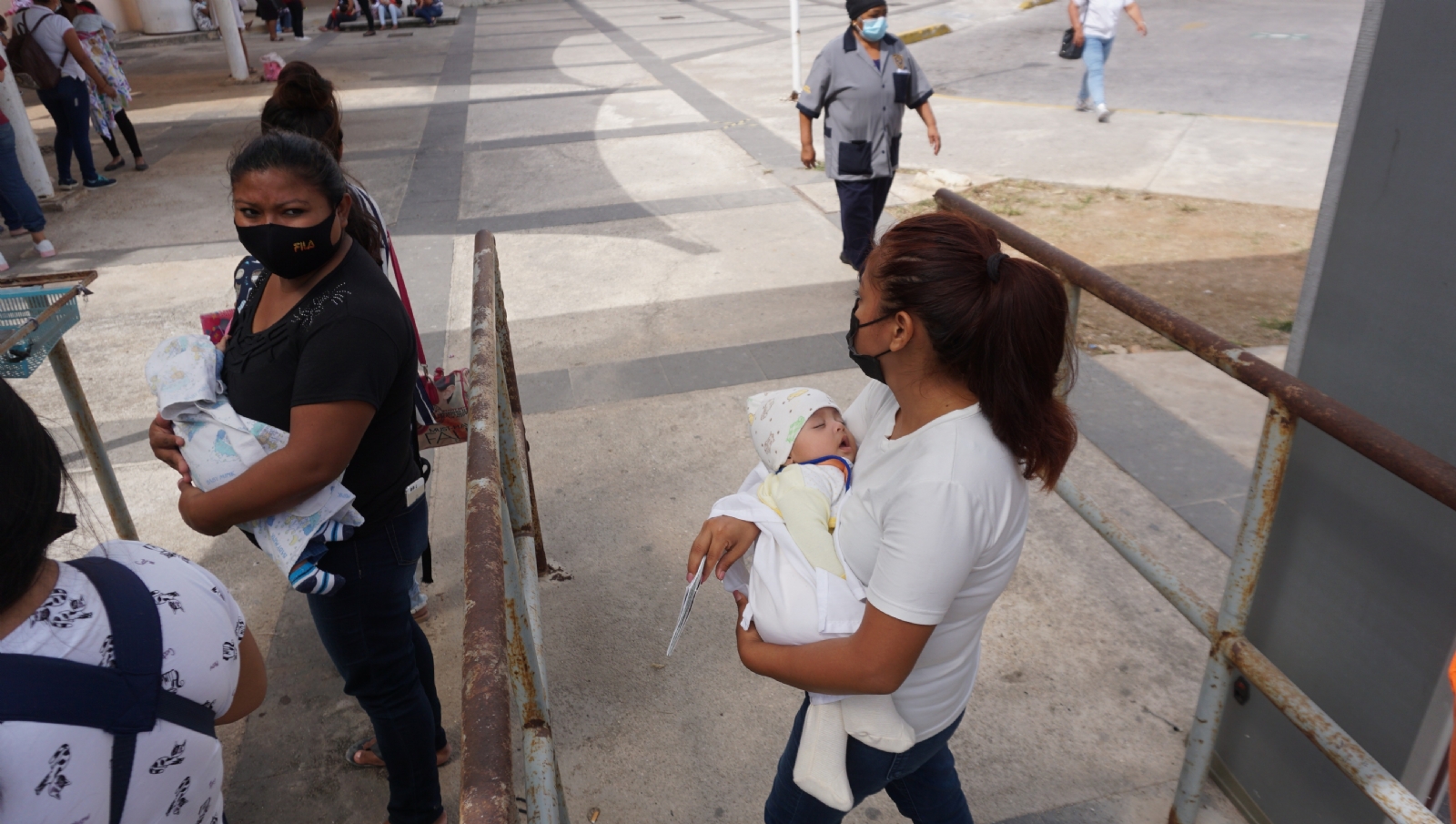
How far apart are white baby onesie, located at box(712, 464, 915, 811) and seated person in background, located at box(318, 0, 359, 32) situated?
83.3ft

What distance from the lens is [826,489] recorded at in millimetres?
1694

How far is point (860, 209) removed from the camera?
5902 mm

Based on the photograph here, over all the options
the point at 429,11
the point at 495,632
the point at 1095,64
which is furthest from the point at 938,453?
the point at 429,11

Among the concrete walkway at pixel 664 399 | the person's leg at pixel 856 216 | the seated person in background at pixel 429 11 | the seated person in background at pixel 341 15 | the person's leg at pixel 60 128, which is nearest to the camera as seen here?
the concrete walkway at pixel 664 399

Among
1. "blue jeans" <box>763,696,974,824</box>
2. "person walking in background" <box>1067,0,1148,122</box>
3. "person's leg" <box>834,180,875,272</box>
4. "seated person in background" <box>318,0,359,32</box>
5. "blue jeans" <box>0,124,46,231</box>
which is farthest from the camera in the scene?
"seated person in background" <box>318,0,359,32</box>

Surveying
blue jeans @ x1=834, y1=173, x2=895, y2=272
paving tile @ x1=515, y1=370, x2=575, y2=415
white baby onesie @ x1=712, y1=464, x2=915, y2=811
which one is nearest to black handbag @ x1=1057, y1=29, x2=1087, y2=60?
blue jeans @ x1=834, y1=173, x2=895, y2=272

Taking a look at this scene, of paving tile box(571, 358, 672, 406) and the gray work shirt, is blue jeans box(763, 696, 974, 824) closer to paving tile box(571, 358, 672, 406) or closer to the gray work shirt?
paving tile box(571, 358, 672, 406)

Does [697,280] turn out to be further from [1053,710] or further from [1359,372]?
[1359,372]

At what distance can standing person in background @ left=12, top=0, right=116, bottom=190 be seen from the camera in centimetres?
827

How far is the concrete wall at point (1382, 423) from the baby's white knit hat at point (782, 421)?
1136 millimetres

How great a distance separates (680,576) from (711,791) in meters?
1.01

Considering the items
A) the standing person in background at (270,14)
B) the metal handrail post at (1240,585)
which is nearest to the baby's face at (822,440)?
the metal handrail post at (1240,585)

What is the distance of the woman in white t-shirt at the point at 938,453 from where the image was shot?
1.39 meters

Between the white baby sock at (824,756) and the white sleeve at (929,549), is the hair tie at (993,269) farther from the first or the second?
the white baby sock at (824,756)
